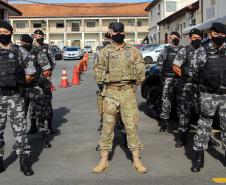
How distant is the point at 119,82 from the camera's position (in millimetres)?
5242

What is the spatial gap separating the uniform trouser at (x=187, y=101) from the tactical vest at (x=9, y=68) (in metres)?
2.81

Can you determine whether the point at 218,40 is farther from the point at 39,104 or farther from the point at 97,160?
the point at 39,104

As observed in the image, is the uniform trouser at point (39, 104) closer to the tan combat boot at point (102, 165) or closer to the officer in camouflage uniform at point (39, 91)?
the officer in camouflage uniform at point (39, 91)

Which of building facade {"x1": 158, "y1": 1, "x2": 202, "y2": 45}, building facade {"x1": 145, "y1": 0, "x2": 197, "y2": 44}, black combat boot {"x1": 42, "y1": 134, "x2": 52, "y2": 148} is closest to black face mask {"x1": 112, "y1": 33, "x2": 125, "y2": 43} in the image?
black combat boot {"x1": 42, "y1": 134, "x2": 52, "y2": 148}

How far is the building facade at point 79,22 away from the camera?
70312 millimetres

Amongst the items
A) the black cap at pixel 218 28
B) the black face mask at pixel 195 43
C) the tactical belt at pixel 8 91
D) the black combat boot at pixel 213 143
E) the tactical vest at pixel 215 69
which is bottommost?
the black combat boot at pixel 213 143

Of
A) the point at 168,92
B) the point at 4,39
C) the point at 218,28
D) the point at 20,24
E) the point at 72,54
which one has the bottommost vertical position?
the point at 168,92

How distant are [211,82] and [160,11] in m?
42.7

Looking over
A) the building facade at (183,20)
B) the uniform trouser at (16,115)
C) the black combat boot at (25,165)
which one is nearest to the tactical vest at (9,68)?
the uniform trouser at (16,115)

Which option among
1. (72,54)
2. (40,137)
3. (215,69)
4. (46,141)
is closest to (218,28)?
(215,69)

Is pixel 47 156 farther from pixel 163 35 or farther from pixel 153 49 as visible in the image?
pixel 163 35

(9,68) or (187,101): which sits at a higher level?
(9,68)

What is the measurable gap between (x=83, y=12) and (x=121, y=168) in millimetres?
67148

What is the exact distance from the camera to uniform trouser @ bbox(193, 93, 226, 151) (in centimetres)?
519
